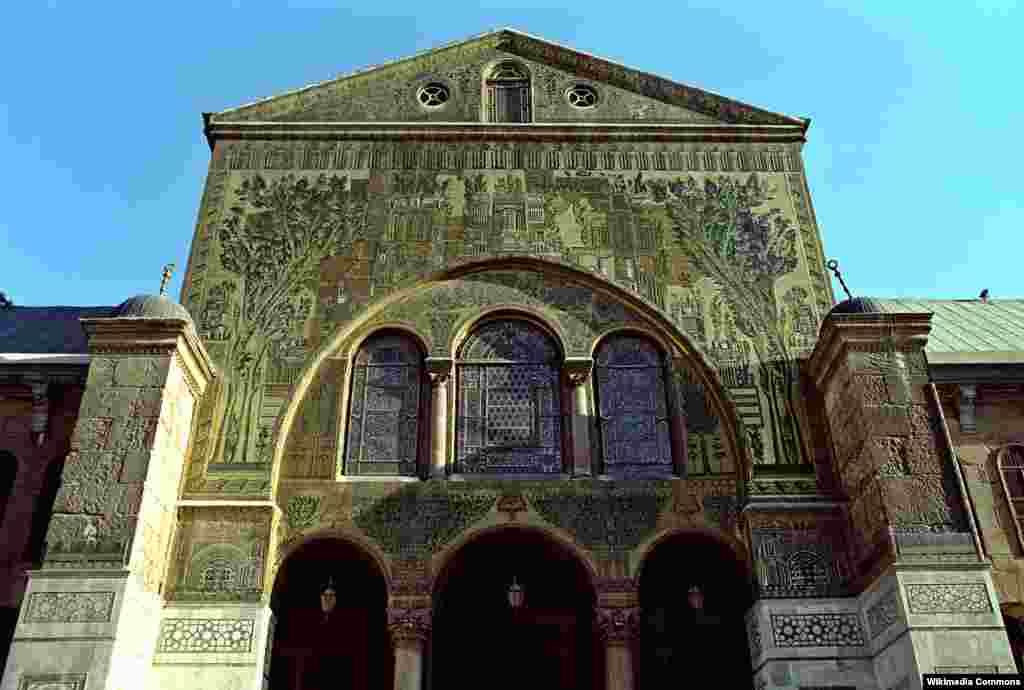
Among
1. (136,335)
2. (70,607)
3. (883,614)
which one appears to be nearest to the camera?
(70,607)

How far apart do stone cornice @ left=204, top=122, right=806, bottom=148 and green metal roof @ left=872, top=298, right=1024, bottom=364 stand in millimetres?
3391

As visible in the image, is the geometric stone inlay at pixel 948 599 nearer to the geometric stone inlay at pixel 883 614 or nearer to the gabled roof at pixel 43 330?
the geometric stone inlay at pixel 883 614

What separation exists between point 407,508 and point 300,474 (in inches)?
56.9

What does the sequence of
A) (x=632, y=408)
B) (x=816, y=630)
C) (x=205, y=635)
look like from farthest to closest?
A: (x=632, y=408) < (x=816, y=630) < (x=205, y=635)

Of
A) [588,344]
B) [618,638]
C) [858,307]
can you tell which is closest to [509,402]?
[588,344]

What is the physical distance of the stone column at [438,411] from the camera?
464 inches

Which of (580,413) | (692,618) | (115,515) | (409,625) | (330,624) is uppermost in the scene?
(580,413)

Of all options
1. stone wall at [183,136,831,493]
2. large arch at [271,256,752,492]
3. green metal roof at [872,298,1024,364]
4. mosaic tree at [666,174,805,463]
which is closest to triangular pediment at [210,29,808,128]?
stone wall at [183,136,831,493]

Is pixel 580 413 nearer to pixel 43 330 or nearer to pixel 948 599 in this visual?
pixel 948 599

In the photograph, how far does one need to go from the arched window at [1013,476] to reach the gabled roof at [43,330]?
1245 cm

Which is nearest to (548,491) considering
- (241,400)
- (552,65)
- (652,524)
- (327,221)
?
(652,524)

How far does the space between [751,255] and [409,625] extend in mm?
7053

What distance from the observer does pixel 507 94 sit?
50.5ft

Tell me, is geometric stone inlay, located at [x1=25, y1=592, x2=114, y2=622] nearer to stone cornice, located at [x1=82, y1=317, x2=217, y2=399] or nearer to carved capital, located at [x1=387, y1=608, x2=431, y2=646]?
stone cornice, located at [x1=82, y1=317, x2=217, y2=399]
